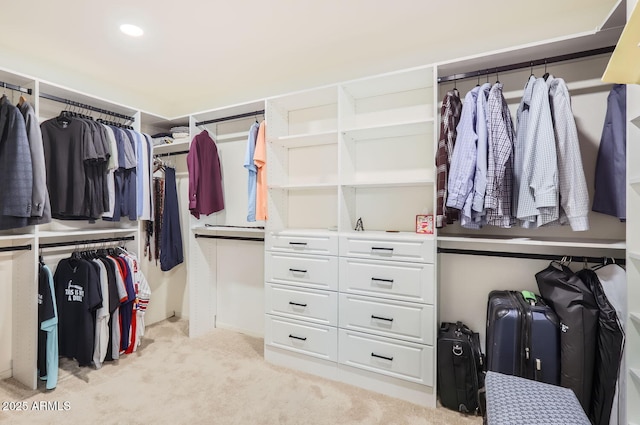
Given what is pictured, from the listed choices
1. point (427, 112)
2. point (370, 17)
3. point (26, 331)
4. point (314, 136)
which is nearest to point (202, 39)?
point (314, 136)

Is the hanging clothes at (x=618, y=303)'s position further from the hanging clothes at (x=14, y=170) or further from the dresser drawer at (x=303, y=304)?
the hanging clothes at (x=14, y=170)

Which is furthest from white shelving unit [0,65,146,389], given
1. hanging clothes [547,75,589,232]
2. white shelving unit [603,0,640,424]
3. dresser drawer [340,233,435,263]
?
white shelving unit [603,0,640,424]

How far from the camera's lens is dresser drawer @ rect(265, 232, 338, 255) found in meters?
2.16

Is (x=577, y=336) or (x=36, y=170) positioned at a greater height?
(x=36, y=170)

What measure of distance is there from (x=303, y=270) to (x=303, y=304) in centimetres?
25

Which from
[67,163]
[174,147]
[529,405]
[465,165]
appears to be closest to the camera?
[529,405]

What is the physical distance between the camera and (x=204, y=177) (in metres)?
2.79

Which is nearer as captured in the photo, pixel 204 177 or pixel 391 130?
pixel 391 130

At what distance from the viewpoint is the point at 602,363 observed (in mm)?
1522

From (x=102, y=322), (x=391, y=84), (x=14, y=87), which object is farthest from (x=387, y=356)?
(x=14, y=87)

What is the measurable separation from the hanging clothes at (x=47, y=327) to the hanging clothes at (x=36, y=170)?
0.43 meters

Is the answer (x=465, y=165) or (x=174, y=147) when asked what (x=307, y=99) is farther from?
(x=174, y=147)

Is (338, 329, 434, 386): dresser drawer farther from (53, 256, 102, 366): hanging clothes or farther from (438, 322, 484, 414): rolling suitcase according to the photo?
(53, 256, 102, 366): hanging clothes

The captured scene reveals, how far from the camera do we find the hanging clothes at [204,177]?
274 centimetres
